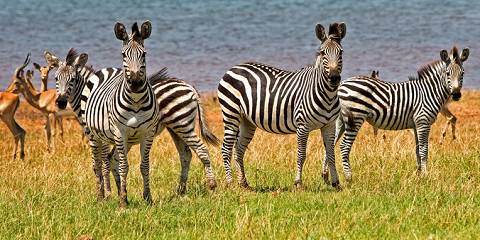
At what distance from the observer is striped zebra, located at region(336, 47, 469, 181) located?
40.1 ft

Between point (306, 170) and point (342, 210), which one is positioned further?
point (306, 170)

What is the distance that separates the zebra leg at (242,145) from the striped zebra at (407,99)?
1.24 metres

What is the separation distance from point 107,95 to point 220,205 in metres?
1.76

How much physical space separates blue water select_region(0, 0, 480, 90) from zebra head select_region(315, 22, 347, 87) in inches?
649

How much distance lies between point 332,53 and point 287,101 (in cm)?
110

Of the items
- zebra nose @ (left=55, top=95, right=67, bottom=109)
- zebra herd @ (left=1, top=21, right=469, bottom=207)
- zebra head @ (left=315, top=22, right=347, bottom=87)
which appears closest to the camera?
zebra herd @ (left=1, top=21, right=469, bottom=207)

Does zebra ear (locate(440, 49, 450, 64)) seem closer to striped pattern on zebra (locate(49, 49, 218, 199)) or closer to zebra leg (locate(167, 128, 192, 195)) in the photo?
striped pattern on zebra (locate(49, 49, 218, 199))

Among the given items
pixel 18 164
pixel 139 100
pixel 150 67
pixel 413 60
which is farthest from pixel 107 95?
pixel 413 60

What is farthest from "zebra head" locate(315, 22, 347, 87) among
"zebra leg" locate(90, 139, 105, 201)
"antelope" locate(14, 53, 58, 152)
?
"antelope" locate(14, 53, 58, 152)

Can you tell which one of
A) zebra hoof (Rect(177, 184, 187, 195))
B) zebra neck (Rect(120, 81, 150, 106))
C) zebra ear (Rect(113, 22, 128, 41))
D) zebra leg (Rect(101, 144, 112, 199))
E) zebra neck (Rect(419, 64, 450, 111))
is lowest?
zebra hoof (Rect(177, 184, 187, 195))

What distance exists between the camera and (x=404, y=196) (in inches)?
383

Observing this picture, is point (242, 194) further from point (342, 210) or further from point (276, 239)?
point (276, 239)

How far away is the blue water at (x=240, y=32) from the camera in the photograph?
30.7 meters

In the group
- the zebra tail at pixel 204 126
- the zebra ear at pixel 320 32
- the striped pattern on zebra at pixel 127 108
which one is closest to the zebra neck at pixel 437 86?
the zebra ear at pixel 320 32
